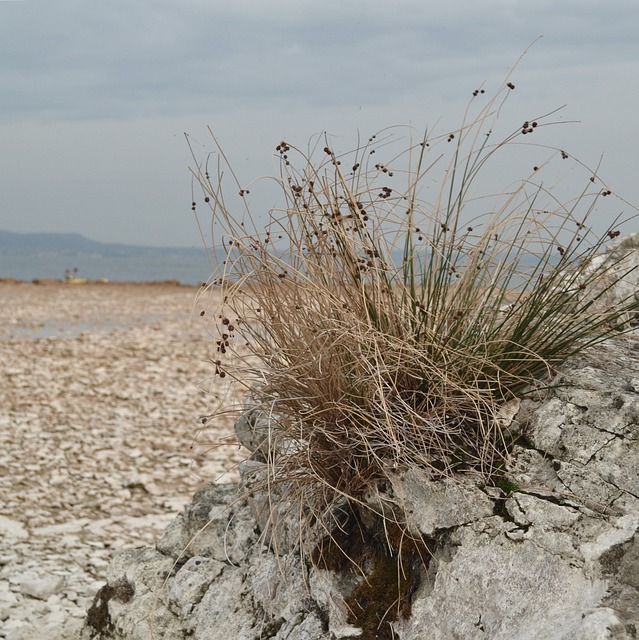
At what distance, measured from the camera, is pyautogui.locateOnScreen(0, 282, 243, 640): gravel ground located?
4777 millimetres

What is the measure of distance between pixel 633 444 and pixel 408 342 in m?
0.90

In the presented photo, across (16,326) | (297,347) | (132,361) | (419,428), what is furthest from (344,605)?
(16,326)

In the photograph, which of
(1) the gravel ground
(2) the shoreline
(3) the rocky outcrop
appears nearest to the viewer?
(3) the rocky outcrop

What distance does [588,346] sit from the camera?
3.27 metres

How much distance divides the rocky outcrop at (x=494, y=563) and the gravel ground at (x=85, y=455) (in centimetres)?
54

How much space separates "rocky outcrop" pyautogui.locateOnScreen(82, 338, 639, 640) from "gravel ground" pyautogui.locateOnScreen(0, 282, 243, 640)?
541 mm

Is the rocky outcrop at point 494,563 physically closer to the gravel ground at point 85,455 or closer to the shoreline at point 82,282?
the gravel ground at point 85,455

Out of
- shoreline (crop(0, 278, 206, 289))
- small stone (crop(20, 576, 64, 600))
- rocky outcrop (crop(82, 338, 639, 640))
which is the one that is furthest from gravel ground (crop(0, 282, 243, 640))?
shoreline (crop(0, 278, 206, 289))

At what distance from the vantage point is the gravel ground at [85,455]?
478cm

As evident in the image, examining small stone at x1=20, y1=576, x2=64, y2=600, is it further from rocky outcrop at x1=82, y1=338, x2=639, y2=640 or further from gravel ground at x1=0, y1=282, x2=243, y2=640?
A: rocky outcrop at x1=82, y1=338, x2=639, y2=640

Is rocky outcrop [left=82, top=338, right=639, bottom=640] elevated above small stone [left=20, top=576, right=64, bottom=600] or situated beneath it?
elevated above

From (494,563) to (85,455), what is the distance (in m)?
5.39

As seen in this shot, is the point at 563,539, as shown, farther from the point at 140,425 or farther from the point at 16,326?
the point at 16,326

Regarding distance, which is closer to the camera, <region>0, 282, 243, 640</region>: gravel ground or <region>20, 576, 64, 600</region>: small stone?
<region>20, 576, 64, 600</region>: small stone
